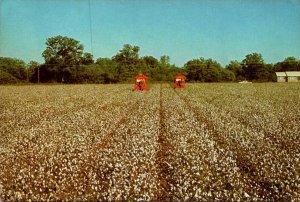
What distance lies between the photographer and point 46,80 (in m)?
68.8

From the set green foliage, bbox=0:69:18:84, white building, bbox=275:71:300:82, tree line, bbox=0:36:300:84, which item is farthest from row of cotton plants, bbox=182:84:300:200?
white building, bbox=275:71:300:82

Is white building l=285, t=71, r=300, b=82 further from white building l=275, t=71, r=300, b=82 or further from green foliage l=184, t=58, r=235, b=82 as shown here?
green foliage l=184, t=58, r=235, b=82

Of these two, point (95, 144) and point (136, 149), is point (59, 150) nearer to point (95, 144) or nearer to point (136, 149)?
point (95, 144)

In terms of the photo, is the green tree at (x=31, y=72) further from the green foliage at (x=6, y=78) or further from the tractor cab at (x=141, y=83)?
the tractor cab at (x=141, y=83)

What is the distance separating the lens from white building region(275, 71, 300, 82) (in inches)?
3585

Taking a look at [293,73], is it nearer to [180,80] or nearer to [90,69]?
[90,69]

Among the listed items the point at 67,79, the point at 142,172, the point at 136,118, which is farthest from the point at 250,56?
the point at 142,172

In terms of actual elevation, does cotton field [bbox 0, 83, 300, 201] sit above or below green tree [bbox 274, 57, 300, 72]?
below

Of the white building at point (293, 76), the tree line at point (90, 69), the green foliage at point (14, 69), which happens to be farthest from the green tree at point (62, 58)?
the white building at point (293, 76)

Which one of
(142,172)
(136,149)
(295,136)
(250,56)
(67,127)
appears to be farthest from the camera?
(250,56)

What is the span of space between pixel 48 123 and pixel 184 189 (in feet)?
30.4

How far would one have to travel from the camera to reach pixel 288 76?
93062mm

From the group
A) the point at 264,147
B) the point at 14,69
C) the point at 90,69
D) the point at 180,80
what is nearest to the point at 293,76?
the point at 90,69

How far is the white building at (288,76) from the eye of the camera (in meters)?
91.1
